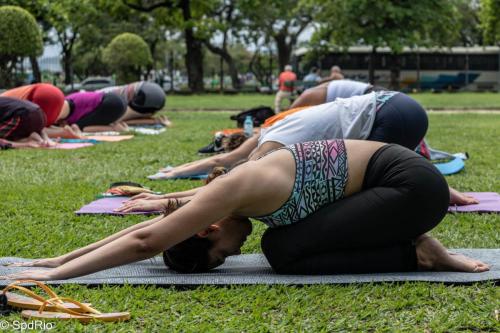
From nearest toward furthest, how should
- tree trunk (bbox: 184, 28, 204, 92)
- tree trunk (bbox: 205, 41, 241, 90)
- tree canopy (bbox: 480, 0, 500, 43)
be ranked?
tree trunk (bbox: 184, 28, 204, 92)
tree canopy (bbox: 480, 0, 500, 43)
tree trunk (bbox: 205, 41, 241, 90)

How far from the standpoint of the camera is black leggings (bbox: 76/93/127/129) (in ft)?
39.3

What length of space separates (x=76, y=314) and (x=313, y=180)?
1.23 m

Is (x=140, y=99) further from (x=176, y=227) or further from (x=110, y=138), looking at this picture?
(x=176, y=227)

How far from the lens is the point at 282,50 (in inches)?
1813

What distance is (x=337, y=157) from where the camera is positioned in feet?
11.1

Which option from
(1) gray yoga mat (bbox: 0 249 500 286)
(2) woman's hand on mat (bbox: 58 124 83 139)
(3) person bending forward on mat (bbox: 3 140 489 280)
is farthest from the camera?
(2) woman's hand on mat (bbox: 58 124 83 139)

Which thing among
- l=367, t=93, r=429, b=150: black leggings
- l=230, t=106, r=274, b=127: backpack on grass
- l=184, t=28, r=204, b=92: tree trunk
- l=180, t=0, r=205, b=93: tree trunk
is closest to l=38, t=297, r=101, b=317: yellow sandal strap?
l=367, t=93, r=429, b=150: black leggings

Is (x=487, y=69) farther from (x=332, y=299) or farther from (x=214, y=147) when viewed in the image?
(x=332, y=299)

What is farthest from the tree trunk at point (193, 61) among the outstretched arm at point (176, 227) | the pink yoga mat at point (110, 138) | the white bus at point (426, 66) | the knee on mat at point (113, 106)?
the outstretched arm at point (176, 227)

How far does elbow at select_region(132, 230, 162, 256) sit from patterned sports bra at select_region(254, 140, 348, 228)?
0.52m

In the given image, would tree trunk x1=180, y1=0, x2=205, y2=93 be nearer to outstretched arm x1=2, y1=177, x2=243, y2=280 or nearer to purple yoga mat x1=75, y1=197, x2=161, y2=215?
purple yoga mat x1=75, y1=197, x2=161, y2=215

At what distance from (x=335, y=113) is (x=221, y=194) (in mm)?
1662

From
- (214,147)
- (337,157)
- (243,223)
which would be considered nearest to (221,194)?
(243,223)

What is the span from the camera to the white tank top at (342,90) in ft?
19.4
